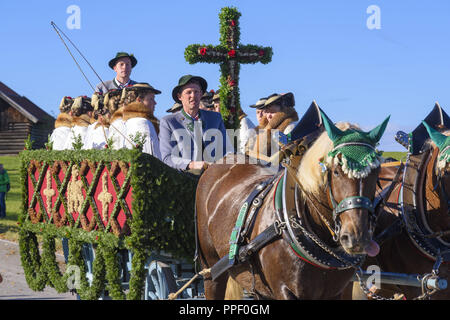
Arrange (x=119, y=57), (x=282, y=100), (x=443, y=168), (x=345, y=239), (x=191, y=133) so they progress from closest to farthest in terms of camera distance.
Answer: (x=345, y=239), (x=443, y=168), (x=191, y=133), (x=282, y=100), (x=119, y=57)

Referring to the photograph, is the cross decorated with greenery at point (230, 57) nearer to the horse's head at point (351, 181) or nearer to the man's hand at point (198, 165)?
the man's hand at point (198, 165)

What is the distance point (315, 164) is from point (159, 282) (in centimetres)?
261

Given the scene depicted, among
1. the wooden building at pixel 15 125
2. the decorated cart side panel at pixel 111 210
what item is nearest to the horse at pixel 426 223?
the decorated cart side panel at pixel 111 210

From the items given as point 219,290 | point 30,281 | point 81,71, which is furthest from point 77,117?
point 219,290

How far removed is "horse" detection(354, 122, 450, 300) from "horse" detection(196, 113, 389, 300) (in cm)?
92

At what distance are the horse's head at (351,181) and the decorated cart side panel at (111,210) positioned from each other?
2.24 m

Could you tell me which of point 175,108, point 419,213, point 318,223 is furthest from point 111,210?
point 175,108

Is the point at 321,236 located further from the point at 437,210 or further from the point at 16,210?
the point at 16,210

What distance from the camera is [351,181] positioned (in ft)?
12.3

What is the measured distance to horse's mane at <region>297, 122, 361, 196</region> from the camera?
4035 millimetres

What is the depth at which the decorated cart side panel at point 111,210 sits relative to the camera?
5863mm

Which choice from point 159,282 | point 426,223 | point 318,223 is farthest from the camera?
point 159,282

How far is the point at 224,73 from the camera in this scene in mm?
7270

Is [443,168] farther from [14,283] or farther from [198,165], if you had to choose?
[14,283]
